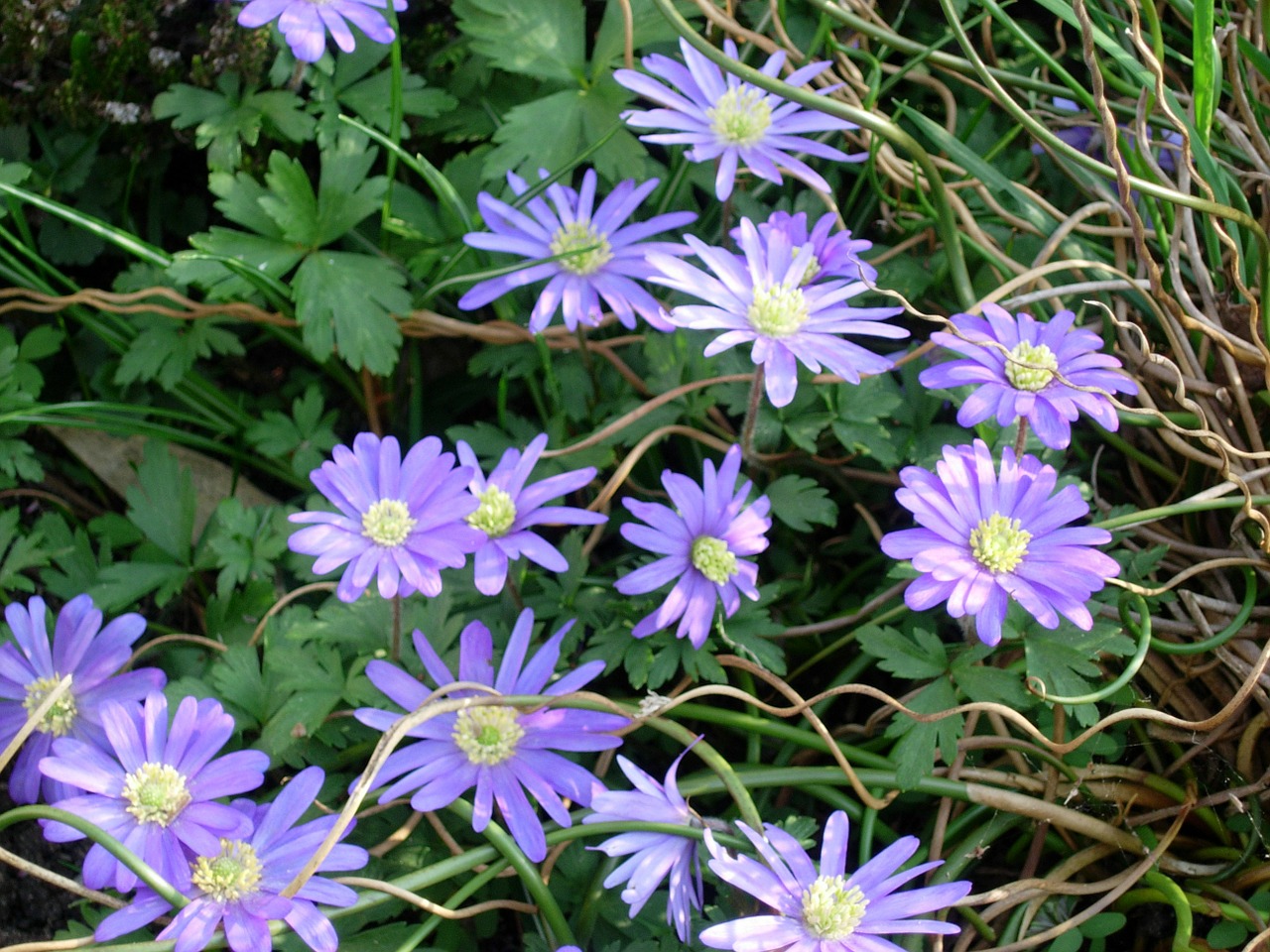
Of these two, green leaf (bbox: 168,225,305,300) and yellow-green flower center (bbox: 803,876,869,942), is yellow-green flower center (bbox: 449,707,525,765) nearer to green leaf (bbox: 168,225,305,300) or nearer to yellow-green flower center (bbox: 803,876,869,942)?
yellow-green flower center (bbox: 803,876,869,942)

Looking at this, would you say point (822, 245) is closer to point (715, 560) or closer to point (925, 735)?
point (715, 560)

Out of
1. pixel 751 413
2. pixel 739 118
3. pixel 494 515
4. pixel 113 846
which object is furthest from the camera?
pixel 739 118

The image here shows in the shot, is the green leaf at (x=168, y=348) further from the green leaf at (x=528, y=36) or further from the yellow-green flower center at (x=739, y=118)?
the yellow-green flower center at (x=739, y=118)

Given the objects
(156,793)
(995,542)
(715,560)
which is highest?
(715,560)

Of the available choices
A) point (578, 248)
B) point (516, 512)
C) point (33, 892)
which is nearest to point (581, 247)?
point (578, 248)

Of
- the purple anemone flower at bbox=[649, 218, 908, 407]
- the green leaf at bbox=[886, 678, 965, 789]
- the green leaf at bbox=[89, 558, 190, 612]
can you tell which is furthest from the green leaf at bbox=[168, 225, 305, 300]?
the green leaf at bbox=[886, 678, 965, 789]

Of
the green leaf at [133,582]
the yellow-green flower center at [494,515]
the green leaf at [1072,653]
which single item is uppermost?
the green leaf at [133,582]

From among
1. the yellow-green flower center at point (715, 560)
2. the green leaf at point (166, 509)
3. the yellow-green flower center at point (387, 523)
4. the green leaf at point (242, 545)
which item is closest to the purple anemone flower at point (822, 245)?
the yellow-green flower center at point (715, 560)
